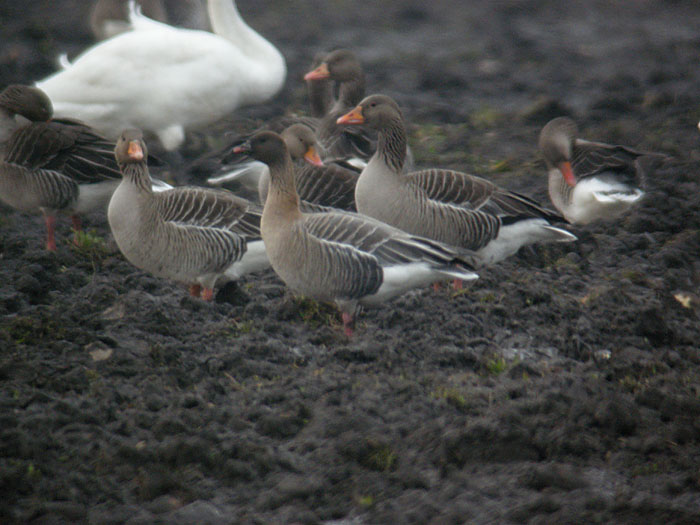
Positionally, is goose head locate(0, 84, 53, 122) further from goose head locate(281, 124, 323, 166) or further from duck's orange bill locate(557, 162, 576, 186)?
duck's orange bill locate(557, 162, 576, 186)

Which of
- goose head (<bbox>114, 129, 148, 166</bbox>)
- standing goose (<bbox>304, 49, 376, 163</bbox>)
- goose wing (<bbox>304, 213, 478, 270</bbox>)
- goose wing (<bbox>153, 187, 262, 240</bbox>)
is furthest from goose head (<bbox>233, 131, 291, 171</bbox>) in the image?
standing goose (<bbox>304, 49, 376, 163</bbox>)

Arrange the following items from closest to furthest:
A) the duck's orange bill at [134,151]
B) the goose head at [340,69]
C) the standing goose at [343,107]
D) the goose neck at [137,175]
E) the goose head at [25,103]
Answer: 1. the duck's orange bill at [134,151]
2. the goose neck at [137,175]
3. the goose head at [25,103]
4. the standing goose at [343,107]
5. the goose head at [340,69]

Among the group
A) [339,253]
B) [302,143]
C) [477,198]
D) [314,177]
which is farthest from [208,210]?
[477,198]

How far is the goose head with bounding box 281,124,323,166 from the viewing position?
753cm

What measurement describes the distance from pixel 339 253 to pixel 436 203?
54.7 inches

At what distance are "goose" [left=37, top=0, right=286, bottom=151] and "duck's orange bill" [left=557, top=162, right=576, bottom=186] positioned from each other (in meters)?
4.07

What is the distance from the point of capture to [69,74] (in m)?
9.86

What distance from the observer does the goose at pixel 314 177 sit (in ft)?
24.8

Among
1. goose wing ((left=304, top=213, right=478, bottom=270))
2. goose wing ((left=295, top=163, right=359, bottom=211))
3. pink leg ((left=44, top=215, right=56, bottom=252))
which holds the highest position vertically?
goose wing ((left=304, top=213, right=478, bottom=270))

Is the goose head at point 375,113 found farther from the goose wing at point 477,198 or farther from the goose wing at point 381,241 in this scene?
the goose wing at point 381,241

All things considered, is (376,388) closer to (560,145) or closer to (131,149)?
(131,149)

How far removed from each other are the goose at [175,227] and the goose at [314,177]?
0.74m

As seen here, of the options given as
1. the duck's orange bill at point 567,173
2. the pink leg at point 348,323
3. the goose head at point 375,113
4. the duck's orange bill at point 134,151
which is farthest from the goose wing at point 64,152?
the duck's orange bill at point 567,173

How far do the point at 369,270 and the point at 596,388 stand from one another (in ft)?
5.82
